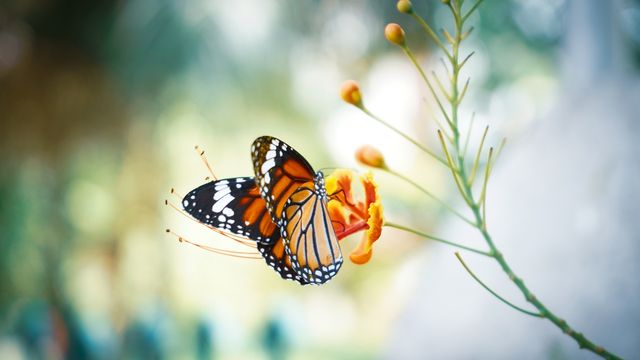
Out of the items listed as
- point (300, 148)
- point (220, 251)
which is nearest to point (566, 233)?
point (220, 251)

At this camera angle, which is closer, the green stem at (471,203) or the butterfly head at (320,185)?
the green stem at (471,203)

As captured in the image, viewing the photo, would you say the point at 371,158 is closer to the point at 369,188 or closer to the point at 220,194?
the point at 369,188

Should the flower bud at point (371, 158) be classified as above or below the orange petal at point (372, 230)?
above

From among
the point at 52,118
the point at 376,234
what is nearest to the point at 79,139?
the point at 52,118

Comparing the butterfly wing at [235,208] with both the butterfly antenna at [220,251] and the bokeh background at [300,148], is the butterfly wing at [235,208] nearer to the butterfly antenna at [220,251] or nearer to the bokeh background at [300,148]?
the butterfly antenna at [220,251]

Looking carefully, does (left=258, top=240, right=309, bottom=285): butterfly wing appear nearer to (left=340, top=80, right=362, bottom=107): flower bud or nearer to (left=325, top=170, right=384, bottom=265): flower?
(left=325, top=170, right=384, bottom=265): flower

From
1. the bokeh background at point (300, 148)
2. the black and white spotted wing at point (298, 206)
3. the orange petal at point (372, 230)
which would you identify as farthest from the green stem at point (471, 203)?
the bokeh background at point (300, 148)

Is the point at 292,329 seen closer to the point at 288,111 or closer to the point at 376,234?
the point at 376,234

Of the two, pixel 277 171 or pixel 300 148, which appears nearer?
pixel 277 171
